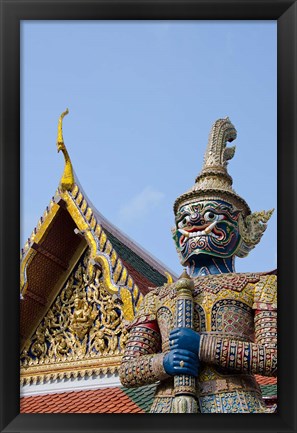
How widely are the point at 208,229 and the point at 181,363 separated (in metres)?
0.96

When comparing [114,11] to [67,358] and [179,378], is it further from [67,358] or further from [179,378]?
[67,358]

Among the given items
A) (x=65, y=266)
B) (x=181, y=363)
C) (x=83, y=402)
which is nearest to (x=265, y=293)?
(x=181, y=363)

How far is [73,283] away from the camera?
9406mm

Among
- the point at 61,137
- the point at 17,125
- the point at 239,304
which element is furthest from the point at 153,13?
the point at 61,137

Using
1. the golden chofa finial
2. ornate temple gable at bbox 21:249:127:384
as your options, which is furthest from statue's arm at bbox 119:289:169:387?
the golden chofa finial

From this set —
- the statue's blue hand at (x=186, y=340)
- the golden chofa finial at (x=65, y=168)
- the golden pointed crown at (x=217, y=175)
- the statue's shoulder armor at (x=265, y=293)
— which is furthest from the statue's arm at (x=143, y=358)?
the golden chofa finial at (x=65, y=168)

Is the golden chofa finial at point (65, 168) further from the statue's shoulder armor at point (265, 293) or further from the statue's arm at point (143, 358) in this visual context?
the statue's shoulder armor at point (265, 293)

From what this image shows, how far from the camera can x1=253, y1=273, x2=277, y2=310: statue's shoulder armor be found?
746cm

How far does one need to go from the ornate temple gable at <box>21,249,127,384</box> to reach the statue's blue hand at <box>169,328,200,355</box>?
1.59 metres

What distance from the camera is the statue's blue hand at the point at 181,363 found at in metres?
7.20

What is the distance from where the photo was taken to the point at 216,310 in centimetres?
750

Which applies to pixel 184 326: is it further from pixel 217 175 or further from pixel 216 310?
pixel 217 175

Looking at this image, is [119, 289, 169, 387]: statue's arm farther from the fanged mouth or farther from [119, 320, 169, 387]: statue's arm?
the fanged mouth

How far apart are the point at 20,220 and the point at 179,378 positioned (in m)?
1.30
